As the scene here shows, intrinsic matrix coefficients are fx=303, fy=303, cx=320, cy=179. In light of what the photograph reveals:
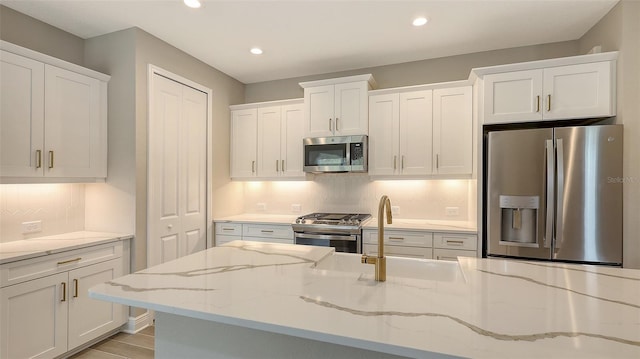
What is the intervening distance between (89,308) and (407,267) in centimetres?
250

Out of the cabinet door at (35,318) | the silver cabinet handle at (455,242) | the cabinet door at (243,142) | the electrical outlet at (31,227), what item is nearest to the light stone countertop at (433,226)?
the silver cabinet handle at (455,242)

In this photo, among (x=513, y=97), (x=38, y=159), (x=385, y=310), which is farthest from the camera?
(x=513, y=97)

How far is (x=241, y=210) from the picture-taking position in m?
4.28

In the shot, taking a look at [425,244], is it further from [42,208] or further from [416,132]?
[42,208]

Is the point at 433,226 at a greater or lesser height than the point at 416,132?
lesser

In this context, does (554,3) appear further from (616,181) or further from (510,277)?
(510,277)

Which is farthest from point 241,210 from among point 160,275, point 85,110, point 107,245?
point 160,275

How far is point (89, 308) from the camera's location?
2.41 metres

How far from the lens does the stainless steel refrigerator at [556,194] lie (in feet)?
7.56

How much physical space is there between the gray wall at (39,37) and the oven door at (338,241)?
2.80 metres

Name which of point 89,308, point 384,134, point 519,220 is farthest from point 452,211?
point 89,308

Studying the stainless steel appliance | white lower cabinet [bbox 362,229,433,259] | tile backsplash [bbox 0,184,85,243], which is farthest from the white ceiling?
white lower cabinet [bbox 362,229,433,259]

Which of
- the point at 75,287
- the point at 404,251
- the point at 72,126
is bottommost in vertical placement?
the point at 75,287

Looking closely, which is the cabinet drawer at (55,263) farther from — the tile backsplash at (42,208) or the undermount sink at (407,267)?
the undermount sink at (407,267)
